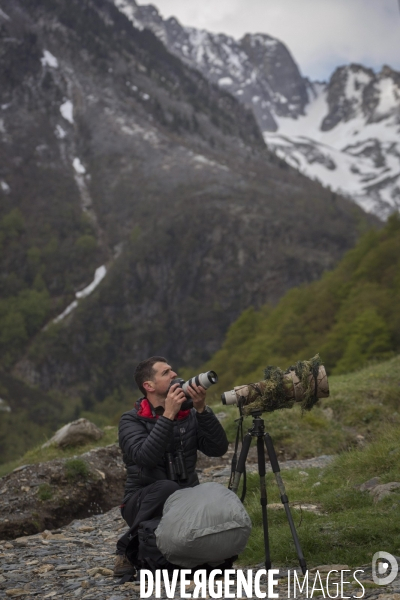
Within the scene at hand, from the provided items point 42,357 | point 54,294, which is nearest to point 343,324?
point 42,357

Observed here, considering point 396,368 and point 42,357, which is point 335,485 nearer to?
point 396,368

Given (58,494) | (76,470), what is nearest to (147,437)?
(58,494)

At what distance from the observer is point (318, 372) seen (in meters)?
6.02

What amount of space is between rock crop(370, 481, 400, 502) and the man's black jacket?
2004 millimetres

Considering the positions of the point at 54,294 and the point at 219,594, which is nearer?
the point at 219,594

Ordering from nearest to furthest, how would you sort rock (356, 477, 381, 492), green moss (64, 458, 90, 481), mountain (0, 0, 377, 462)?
rock (356, 477, 381, 492), green moss (64, 458, 90, 481), mountain (0, 0, 377, 462)

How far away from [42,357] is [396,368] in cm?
→ 14685

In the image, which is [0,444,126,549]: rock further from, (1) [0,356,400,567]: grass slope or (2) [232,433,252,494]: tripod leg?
(2) [232,433,252,494]: tripod leg

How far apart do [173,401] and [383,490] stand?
2.97 m

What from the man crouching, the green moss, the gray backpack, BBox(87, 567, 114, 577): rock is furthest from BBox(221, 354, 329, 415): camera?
the green moss

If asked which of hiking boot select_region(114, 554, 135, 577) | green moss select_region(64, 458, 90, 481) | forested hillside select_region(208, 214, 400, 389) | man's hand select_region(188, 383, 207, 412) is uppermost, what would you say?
forested hillside select_region(208, 214, 400, 389)

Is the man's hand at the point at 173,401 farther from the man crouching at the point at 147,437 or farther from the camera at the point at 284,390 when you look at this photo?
the camera at the point at 284,390

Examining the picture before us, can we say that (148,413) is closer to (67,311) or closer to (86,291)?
(67,311)

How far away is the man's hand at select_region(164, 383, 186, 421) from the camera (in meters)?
5.89
